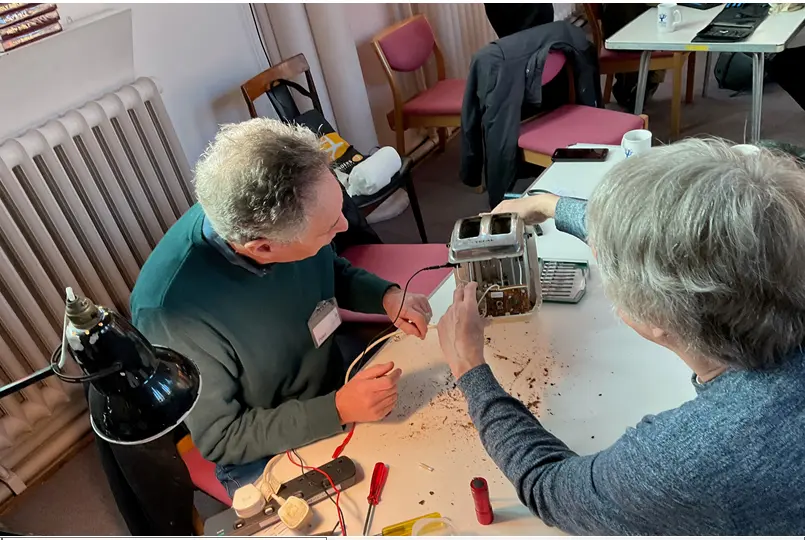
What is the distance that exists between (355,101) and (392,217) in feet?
2.01

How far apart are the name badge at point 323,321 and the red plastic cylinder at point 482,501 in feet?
1.73

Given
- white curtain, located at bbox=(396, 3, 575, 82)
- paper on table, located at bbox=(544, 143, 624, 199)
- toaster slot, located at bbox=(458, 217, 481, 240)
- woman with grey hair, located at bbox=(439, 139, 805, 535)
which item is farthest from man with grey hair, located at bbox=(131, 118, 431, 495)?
white curtain, located at bbox=(396, 3, 575, 82)

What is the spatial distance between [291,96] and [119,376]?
7.69 ft

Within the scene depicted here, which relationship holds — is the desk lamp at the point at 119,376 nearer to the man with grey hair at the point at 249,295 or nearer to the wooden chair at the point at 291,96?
the man with grey hair at the point at 249,295

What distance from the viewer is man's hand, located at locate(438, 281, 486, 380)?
3.63ft

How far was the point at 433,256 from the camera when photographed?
203 cm

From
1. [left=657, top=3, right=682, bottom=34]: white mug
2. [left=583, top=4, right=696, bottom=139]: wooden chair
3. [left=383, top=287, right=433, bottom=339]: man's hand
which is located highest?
[left=657, top=3, right=682, bottom=34]: white mug

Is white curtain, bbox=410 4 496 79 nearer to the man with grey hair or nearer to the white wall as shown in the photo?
the white wall

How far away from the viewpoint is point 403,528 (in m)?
0.98

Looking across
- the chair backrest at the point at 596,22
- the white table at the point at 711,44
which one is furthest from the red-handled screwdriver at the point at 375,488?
the chair backrest at the point at 596,22

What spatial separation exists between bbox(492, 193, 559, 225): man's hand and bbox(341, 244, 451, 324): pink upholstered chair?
36cm

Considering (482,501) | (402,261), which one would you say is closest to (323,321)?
(482,501)

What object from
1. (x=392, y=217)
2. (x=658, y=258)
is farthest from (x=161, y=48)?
(x=658, y=258)

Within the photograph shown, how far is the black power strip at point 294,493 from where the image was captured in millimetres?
1048
